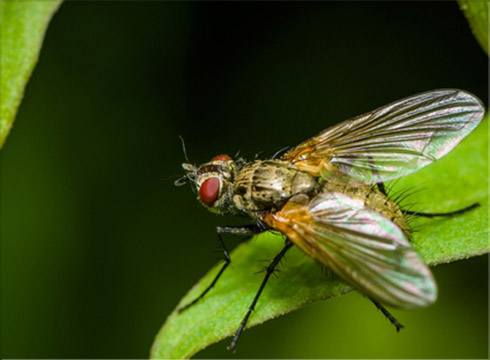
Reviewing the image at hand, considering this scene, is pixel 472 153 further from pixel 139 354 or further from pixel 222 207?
pixel 139 354

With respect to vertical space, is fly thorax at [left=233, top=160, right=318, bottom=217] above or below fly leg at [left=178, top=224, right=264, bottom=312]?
above

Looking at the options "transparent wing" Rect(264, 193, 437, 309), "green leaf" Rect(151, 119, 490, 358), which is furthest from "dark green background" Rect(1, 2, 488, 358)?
"transparent wing" Rect(264, 193, 437, 309)

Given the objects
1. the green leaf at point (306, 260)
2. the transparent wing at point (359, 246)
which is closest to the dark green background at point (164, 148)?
the green leaf at point (306, 260)

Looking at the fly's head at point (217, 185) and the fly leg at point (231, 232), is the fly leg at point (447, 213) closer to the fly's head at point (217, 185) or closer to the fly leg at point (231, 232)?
the fly leg at point (231, 232)

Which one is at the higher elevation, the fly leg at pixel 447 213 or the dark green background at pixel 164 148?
the dark green background at pixel 164 148

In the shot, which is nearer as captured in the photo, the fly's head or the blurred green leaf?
the blurred green leaf

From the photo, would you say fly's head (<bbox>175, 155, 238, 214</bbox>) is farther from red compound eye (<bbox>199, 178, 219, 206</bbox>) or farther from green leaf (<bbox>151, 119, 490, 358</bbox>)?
green leaf (<bbox>151, 119, 490, 358</bbox>)
